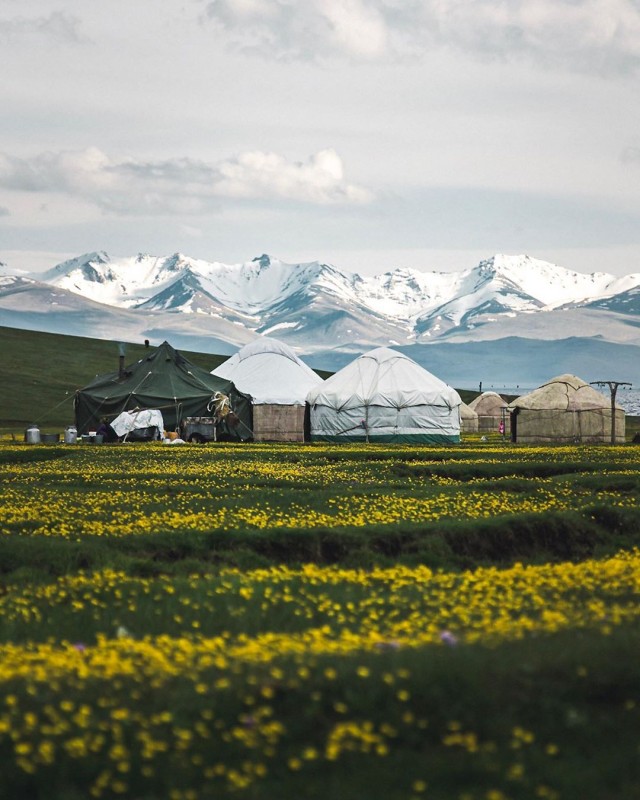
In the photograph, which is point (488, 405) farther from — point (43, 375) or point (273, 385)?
point (43, 375)

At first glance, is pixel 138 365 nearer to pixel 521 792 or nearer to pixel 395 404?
pixel 395 404

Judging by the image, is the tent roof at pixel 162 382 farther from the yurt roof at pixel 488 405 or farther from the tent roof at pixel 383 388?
the yurt roof at pixel 488 405

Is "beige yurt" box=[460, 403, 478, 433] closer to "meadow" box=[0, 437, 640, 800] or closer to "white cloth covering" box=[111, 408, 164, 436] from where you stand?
"white cloth covering" box=[111, 408, 164, 436]

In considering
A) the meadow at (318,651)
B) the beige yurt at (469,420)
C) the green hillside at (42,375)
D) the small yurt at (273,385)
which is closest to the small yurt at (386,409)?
the small yurt at (273,385)

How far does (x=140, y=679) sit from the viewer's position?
8.45 m

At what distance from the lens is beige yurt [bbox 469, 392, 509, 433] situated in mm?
111250

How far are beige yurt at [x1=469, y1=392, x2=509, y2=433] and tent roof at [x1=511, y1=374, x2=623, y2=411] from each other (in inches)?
1423

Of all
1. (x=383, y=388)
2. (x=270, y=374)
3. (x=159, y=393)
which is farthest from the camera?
(x=270, y=374)

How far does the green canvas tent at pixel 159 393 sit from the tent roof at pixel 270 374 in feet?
16.4

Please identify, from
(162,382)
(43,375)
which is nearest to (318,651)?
(162,382)

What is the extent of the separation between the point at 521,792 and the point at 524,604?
5.08 meters

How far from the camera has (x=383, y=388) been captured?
222ft

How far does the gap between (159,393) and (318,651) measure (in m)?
56.6

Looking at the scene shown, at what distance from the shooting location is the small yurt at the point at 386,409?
66875mm
